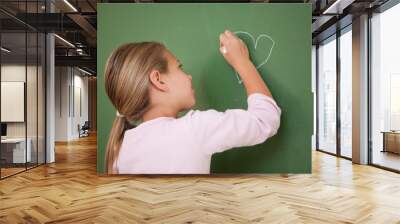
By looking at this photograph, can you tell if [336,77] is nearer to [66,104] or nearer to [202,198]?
[202,198]

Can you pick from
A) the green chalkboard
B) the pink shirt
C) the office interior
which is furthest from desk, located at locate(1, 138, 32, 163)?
the pink shirt

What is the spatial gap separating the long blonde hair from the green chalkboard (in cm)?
12

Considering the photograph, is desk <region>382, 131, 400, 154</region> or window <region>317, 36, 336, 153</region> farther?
window <region>317, 36, 336, 153</region>

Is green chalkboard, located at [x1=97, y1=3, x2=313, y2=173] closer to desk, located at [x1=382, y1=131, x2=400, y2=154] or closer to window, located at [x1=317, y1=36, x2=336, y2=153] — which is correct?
desk, located at [x1=382, y1=131, x2=400, y2=154]

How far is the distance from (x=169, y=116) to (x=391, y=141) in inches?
181

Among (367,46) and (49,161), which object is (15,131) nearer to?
(49,161)

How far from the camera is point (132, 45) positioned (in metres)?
6.50

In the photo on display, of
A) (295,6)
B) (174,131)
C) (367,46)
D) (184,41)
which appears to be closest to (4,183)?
(174,131)

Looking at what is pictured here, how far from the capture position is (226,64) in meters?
6.49

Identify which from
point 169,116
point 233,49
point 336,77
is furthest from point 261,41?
point 336,77

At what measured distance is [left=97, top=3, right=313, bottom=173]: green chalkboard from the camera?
256 inches

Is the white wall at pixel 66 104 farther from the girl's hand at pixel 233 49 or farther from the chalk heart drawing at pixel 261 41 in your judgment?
the chalk heart drawing at pixel 261 41

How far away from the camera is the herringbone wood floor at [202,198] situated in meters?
4.12

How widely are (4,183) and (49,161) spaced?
2.48 meters
